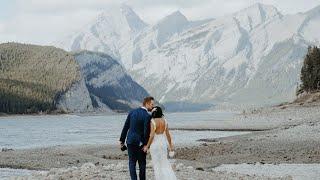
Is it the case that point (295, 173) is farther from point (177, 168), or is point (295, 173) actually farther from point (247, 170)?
point (177, 168)

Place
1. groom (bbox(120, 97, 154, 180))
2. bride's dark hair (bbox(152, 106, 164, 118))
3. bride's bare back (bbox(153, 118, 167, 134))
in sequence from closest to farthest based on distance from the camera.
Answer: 1. bride's dark hair (bbox(152, 106, 164, 118))
2. bride's bare back (bbox(153, 118, 167, 134))
3. groom (bbox(120, 97, 154, 180))

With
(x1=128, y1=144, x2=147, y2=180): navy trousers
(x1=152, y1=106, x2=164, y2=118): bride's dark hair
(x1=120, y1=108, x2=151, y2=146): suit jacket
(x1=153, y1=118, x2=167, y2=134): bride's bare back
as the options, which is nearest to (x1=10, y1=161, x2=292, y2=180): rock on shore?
(x1=128, y1=144, x2=147, y2=180): navy trousers

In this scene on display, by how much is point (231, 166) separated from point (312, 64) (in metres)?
128

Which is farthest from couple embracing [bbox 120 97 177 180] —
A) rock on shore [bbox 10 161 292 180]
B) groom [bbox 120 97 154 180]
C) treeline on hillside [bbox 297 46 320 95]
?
treeline on hillside [bbox 297 46 320 95]

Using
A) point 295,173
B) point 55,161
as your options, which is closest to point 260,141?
point 55,161

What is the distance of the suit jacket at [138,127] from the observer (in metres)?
21.4

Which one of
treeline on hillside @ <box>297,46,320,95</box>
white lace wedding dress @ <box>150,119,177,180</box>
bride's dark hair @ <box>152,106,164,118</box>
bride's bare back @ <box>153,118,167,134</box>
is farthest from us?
treeline on hillside @ <box>297,46,320,95</box>

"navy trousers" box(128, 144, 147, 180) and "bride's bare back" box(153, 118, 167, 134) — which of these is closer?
"bride's bare back" box(153, 118, 167, 134)

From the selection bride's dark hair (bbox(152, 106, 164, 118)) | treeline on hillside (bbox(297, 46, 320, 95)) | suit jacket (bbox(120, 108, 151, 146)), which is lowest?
treeline on hillside (bbox(297, 46, 320, 95))

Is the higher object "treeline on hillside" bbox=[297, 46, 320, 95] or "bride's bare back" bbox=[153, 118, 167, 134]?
"bride's bare back" bbox=[153, 118, 167, 134]

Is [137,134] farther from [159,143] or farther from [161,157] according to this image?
[161,157]

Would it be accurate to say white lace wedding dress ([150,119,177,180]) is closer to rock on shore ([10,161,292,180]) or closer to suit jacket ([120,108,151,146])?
suit jacket ([120,108,151,146])

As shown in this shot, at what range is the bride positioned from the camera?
21.1 metres

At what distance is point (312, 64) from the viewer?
16062 centimetres
